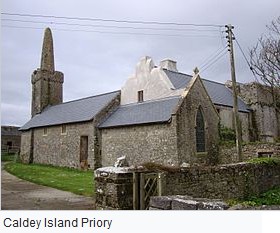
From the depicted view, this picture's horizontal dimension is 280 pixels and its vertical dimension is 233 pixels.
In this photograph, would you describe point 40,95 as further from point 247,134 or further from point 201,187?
point 201,187

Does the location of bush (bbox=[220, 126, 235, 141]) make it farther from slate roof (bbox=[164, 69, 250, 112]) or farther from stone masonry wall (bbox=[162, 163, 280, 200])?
stone masonry wall (bbox=[162, 163, 280, 200])

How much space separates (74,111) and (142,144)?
192 inches

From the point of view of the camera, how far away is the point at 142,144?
1022cm

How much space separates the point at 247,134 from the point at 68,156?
7.59 meters

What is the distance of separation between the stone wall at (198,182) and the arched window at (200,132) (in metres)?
3.10

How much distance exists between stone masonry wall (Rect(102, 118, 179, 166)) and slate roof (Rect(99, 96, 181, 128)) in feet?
0.61

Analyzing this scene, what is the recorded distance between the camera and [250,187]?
6.79 meters

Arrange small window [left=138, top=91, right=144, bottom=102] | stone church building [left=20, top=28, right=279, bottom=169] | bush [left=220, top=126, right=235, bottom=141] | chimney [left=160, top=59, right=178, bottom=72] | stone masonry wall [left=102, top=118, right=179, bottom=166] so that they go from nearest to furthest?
stone masonry wall [left=102, top=118, right=179, bottom=166], stone church building [left=20, top=28, right=279, bottom=169], bush [left=220, top=126, right=235, bottom=141], small window [left=138, top=91, right=144, bottom=102], chimney [left=160, top=59, right=178, bottom=72]

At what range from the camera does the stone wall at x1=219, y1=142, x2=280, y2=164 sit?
10302mm

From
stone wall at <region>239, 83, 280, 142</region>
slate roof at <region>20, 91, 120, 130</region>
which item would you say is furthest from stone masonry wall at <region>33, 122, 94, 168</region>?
stone wall at <region>239, 83, 280, 142</region>

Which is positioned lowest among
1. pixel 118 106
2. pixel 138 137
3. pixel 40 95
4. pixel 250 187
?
pixel 250 187

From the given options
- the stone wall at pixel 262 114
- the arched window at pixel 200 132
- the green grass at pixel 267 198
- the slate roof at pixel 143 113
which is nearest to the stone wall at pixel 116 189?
the green grass at pixel 267 198

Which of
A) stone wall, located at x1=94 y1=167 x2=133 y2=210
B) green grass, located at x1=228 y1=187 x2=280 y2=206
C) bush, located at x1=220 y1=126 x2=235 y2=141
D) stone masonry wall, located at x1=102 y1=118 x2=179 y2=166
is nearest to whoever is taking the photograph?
stone wall, located at x1=94 y1=167 x2=133 y2=210

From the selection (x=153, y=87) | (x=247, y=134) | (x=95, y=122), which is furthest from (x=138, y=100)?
(x=247, y=134)
